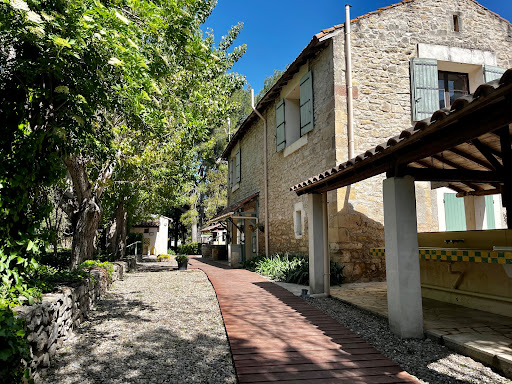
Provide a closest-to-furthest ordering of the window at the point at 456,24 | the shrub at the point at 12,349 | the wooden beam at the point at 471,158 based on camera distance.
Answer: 1. the shrub at the point at 12,349
2. the wooden beam at the point at 471,158
3. the window at the point at 456,24

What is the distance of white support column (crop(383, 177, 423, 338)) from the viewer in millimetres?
4129

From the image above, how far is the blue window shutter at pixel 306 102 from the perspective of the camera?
9.29 metres

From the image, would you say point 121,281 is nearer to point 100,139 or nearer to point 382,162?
point 100,139

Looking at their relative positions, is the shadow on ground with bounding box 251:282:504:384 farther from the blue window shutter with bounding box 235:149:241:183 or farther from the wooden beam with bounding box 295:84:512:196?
the blue window shutter with bounding box 235:149:241:183

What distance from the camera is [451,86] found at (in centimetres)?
916

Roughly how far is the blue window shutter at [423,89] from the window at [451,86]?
458 mm

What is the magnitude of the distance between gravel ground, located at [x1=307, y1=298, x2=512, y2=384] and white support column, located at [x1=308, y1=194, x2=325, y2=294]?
1.70 meters

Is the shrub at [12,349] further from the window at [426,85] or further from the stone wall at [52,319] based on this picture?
the window at [426,85]

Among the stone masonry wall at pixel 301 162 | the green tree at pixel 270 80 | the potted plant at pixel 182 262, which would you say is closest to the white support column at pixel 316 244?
the stone masonry wall at pixel 301 162

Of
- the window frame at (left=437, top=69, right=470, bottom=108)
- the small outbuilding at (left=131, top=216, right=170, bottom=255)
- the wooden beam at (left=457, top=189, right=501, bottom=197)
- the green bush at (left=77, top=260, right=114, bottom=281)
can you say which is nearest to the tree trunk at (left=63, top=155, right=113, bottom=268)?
the green bush at (left=77, top=260, right=114, bottom=281)

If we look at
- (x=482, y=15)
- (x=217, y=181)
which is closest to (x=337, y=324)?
(x=482, y=15)

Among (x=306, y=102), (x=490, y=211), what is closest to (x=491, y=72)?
(x=490, y=211)

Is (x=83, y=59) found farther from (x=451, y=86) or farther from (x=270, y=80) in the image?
(x=270, y=80)

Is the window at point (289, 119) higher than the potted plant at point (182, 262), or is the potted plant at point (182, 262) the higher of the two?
the window at point (289, 119)
